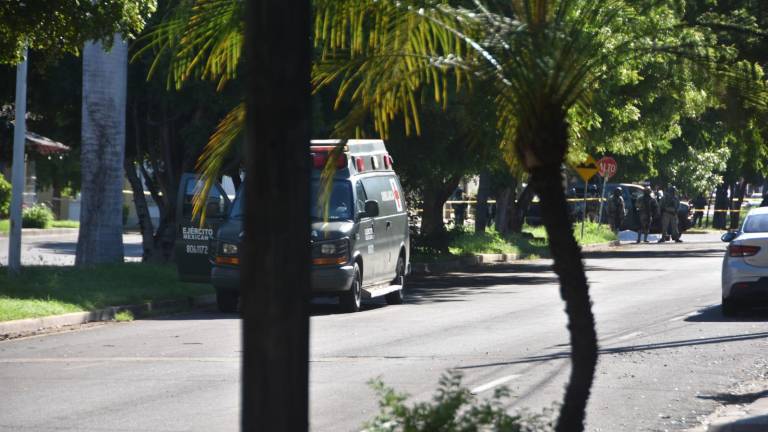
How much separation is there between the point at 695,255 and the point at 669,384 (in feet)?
81.1

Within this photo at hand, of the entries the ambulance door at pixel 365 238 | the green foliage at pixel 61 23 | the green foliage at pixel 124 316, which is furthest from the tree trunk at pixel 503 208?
the green foliage at pixel 61 23

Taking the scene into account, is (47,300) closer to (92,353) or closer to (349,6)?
(92,353)

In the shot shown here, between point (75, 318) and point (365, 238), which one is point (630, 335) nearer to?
point (365, 238)

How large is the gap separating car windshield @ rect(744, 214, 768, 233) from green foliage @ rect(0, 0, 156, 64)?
336 inches

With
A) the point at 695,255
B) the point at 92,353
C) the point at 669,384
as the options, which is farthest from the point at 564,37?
the point at 695,255

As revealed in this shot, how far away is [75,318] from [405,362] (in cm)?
604

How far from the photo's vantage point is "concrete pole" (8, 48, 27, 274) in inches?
765

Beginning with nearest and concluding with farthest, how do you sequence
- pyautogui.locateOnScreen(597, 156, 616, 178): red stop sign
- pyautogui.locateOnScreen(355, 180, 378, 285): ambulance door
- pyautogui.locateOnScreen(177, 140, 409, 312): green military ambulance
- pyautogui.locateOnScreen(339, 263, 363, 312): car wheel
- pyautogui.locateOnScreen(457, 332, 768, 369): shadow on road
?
pyautogui.locateOnScreen(457, 332, 768, 369): shadow on road < pyautogui.locateOnScreen(177, 140, 409, 312): green military ambulance < pyautogui.locateOnScreen(339, 263, 363, 312): car wheel < pyautogui.locateOnScreen(355, 180, 378, 285): ambulance door < pyautogui.locateOnScreen(597, 156, 616, 178): red stop sign

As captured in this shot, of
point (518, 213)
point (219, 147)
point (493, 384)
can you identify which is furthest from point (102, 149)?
point (518, 213)

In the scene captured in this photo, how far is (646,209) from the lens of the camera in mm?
44250

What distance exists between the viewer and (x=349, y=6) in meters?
6.90

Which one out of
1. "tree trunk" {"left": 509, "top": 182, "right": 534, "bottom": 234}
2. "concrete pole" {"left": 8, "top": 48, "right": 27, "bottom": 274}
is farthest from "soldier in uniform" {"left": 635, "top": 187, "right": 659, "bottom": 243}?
"concrete pole" {"left": 8, "top": 48, "right": 27, "bottom": 274}

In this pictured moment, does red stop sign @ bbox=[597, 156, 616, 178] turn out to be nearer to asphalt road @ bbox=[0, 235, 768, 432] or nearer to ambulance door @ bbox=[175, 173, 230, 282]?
asphalt road @ bbox=[0, 235, 768, 432]

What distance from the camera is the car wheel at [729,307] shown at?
16.9 m
